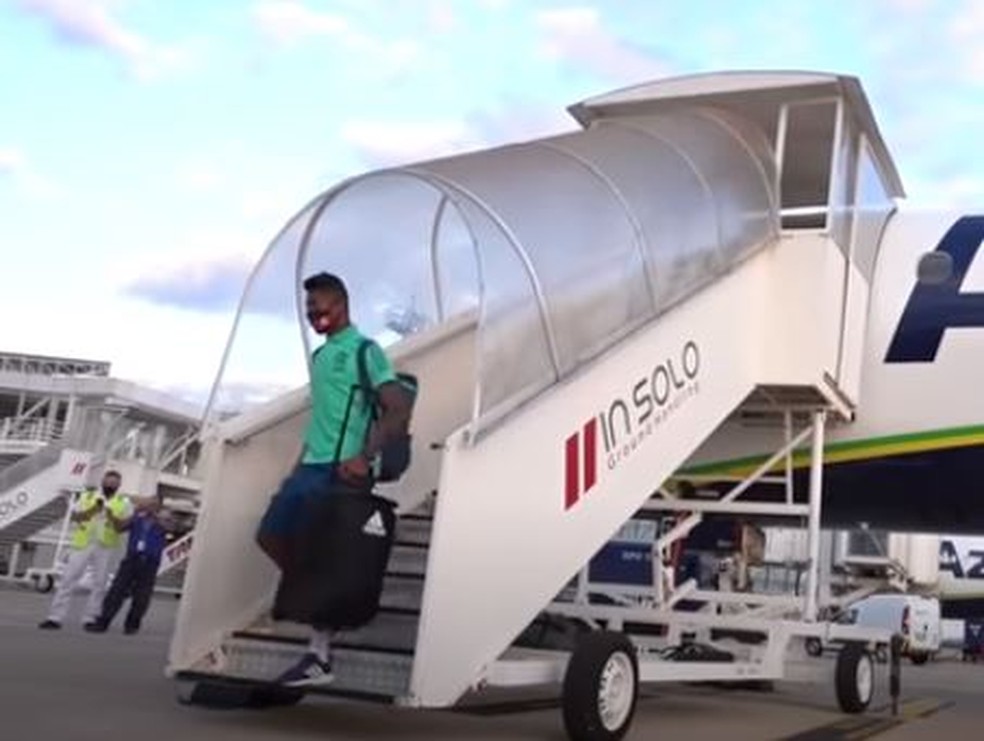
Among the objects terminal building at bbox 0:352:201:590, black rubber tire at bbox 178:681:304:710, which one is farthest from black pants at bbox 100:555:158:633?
terminal building at bbox 0:352:201:590

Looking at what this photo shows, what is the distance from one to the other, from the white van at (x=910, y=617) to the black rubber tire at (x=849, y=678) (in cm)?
2262

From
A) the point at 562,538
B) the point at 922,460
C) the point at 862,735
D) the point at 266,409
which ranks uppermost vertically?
the point at 922,460

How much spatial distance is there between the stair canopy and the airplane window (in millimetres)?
2440

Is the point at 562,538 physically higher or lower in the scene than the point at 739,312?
lower

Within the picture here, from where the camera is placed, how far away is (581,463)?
23.0 feet

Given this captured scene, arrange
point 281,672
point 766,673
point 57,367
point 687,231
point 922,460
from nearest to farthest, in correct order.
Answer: point 281,672, point 687,231, point 766,673, point 922,460, point 57,367

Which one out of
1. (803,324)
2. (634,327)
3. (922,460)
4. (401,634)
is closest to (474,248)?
(634,327)

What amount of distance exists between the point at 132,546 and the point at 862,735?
881cm

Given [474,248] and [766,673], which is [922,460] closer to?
[766,673]

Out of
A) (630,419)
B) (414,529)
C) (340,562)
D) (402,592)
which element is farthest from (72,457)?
(340,562)

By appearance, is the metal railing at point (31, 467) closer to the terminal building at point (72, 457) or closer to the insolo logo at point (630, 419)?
the terminal building at point (72, 457)

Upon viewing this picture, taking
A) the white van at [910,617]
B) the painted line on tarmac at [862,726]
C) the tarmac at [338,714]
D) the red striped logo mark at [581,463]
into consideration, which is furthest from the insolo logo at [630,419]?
Result: the white van at [910,617]

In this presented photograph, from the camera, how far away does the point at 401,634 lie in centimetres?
670

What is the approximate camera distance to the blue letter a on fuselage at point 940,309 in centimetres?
1013
